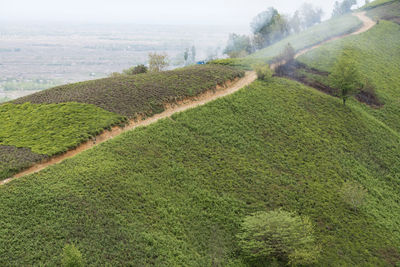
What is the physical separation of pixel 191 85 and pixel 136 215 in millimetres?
21612

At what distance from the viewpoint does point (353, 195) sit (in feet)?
102

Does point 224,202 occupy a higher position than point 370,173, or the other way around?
point 224,202

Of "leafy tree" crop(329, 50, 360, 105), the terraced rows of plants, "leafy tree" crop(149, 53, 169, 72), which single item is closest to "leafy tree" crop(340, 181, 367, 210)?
"leafy tree" crop(329, 50, 360, 105)

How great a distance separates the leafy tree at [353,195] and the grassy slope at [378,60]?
20.6m

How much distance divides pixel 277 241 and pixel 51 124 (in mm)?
21846

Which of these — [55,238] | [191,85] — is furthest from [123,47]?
[55,238]

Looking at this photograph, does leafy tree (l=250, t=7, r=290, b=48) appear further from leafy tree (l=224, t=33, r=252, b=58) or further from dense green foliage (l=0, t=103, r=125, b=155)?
dense green foliage (l=0, t=103, r=125, b=155)

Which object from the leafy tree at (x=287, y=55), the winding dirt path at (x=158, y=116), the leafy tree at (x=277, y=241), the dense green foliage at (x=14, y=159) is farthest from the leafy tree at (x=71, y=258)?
the leafy tree at (x=287, y=55)

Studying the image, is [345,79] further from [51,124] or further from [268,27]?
[268,27]

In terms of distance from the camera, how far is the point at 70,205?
22594 mm

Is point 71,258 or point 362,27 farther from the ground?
point 362,27

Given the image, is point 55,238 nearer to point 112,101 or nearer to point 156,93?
point 112,101

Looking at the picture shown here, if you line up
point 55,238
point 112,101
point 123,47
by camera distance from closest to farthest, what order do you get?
point 55,238, point 112,101, point 123,47

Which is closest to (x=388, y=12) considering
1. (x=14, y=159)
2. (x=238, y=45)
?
(x=238, y=45)
